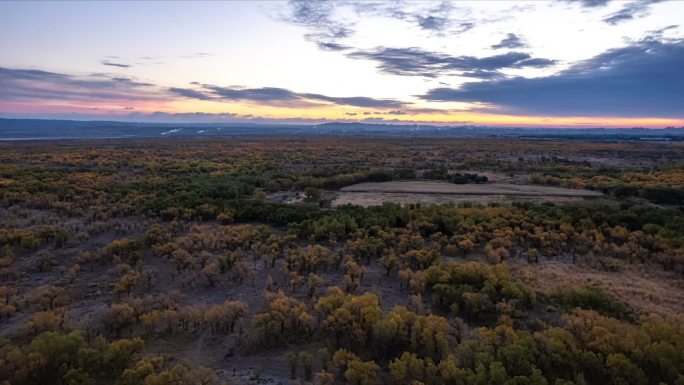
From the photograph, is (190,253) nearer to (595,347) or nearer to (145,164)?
(595,347)

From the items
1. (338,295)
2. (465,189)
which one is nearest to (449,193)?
(465,189)

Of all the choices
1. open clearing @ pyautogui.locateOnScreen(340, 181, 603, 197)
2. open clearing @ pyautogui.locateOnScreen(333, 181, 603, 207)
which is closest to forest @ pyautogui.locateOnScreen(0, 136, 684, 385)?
open clearing @ pyautogui.locateOnScreen(333, 181, 603, 207)

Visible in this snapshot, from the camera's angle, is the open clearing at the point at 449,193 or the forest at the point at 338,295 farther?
the open clearing at the point at 449,193

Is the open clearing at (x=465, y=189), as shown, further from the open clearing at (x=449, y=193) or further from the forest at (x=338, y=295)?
the forest at (x=338, y=295)

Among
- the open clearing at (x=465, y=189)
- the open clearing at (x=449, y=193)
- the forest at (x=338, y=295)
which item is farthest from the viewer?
the open clearing at (x=465, y=189)

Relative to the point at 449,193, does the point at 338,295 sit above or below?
below

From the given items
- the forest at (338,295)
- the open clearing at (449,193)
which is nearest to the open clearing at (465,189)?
the open clearing at (449,193)

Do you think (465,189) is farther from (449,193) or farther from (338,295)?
(338,295)

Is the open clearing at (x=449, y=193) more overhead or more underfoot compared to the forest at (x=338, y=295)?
more overhead

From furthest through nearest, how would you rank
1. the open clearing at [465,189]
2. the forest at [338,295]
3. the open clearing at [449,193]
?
the open clearing at [465,189] < the open clearing at [449,193] < the forest at [338,295]

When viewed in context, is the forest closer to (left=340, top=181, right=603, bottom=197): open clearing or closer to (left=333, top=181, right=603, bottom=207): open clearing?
(left=333, top=181, right=603, bottom=207): open clearing

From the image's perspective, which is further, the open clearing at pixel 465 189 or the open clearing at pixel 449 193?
the open clearing at pixel 465 189
